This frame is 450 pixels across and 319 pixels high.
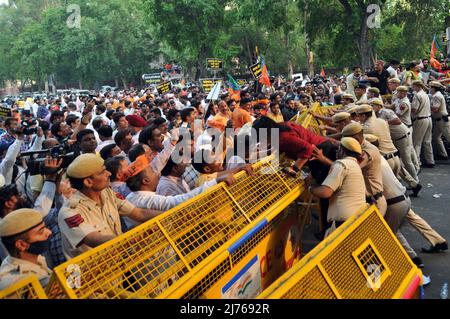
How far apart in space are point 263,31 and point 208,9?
13201 millimetres

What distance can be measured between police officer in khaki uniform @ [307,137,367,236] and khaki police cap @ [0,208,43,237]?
2571mm

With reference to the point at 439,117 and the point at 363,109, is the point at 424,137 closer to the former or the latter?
the point at 439,117

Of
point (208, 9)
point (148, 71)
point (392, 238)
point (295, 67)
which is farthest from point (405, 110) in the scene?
point (148, 71)

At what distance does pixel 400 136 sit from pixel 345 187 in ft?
14.5

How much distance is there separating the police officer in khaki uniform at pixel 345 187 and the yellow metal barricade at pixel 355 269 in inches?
31.2

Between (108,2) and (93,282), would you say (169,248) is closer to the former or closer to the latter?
(93,282)

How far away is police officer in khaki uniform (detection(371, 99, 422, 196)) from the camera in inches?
309

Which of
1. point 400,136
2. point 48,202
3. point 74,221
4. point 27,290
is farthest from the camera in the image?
point 400,136

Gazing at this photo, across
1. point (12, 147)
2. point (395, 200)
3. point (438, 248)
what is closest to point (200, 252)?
point (395, 200)

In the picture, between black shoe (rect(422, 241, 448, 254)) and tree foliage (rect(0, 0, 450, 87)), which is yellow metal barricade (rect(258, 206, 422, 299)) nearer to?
black shoe (rect(422, 241, 448, 254))

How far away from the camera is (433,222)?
21.2 feet

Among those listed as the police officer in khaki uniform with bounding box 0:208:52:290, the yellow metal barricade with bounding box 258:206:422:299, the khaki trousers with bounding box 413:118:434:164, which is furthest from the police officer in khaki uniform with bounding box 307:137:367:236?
the khaki trousers with bounding box 413:118:434:164
